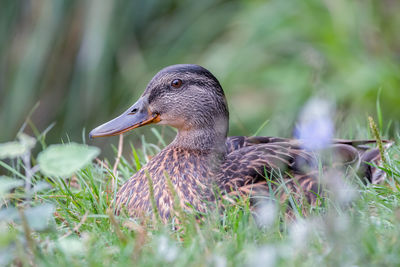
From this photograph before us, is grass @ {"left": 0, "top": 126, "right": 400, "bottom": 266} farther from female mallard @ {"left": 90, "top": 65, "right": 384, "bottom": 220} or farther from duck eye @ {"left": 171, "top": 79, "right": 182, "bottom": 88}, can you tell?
duck eye @ {"left": 171, "top": 79, "right": 182, "bottom": 88}

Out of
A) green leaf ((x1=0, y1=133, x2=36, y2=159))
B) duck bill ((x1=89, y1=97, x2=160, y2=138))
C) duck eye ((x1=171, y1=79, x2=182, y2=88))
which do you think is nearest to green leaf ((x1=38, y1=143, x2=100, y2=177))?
green leaf ((x1=0, y1=133, x2=36, y2=159))

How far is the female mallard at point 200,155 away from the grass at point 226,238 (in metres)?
0.21

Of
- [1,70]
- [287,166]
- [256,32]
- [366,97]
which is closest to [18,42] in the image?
[1,70]

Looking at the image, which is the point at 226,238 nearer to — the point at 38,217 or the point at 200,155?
the point at 38,217

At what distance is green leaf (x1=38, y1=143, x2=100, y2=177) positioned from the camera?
2168 millimetres

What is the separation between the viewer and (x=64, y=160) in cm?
220

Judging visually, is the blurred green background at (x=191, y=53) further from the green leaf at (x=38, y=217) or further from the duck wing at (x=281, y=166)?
the green leaf at (x=38, y=217)

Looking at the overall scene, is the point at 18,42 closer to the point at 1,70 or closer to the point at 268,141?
the point at 1,70

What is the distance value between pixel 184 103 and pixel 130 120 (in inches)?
12.1

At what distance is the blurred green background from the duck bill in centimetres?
270

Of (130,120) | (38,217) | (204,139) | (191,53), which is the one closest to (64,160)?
(38,217)

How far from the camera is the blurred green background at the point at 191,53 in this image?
20.9 ft

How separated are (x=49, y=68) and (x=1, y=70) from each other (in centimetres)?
60

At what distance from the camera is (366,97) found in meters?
5.94
